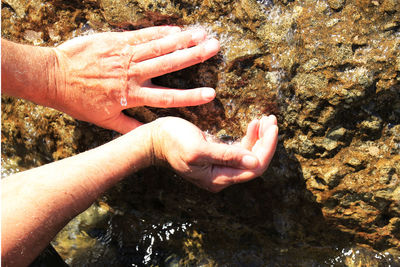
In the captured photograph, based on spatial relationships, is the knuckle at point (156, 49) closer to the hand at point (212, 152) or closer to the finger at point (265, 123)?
the hand at point (212, 152)

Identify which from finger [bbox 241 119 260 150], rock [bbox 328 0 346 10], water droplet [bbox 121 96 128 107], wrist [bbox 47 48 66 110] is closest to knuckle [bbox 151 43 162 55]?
water droplet [bbox 121 96 128 107]

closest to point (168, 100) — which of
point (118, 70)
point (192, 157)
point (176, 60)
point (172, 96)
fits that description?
point (172, 96)

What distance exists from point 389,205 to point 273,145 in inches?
28.8

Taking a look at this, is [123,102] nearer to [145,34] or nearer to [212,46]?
[145,34]

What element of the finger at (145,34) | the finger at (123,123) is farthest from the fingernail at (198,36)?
the finger at (123,123)

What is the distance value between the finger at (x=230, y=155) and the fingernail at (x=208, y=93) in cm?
33

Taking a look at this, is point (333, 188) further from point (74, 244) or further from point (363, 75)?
point (74, 244)

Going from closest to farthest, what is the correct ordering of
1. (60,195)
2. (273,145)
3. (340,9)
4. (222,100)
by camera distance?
(60,195), (273,145), (340,9), (222,100)

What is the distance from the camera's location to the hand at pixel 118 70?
2023mm

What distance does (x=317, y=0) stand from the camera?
77.0 inches

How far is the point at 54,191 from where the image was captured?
64.2 inches

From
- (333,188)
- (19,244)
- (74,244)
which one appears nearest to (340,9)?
(333,188)

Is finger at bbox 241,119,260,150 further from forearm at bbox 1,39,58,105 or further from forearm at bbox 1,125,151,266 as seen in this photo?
forearm at bbox 1,39,58,105

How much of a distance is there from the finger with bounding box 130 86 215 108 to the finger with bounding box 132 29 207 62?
0.57 ft
